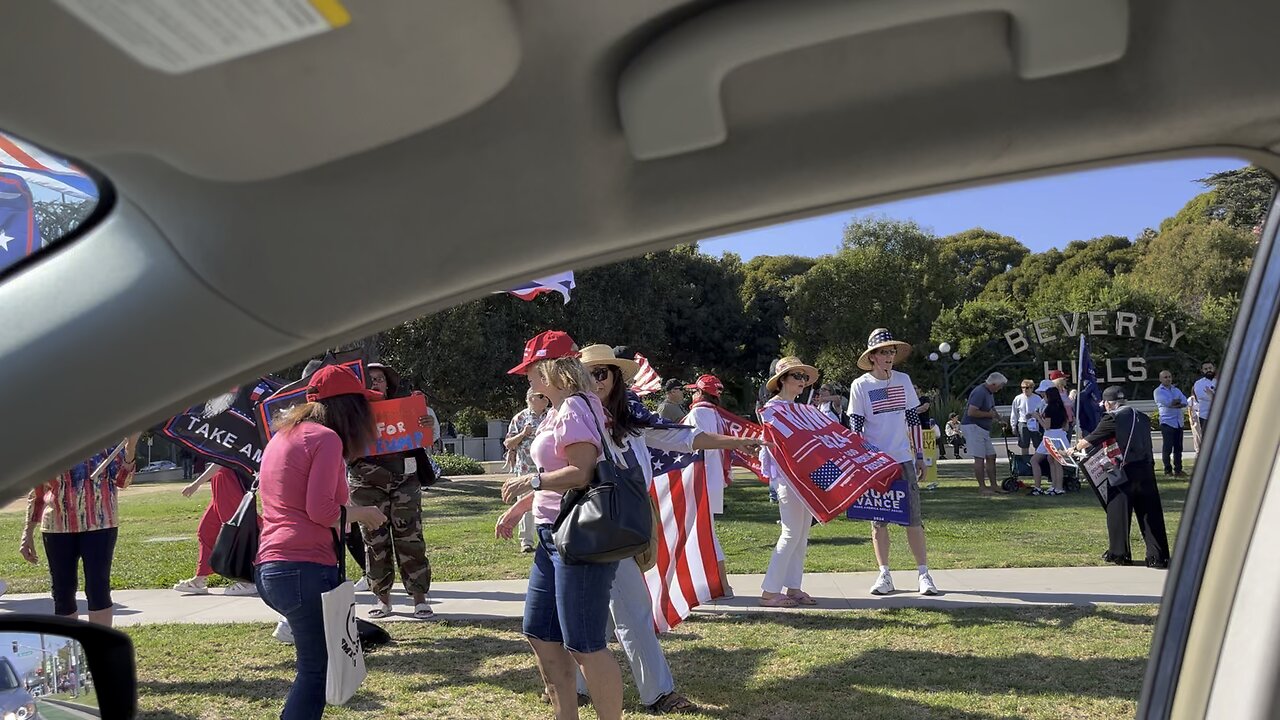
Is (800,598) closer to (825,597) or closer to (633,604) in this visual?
(825,597)

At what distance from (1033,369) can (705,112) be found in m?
34.6

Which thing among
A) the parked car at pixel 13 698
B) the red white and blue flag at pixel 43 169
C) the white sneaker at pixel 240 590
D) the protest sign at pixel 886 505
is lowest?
the white sneaker at pixel 240 590

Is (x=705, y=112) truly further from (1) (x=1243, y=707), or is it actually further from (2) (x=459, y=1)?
(1) (x=1243, y=707)

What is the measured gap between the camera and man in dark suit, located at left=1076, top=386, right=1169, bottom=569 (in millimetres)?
8539

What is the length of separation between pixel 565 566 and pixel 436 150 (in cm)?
296

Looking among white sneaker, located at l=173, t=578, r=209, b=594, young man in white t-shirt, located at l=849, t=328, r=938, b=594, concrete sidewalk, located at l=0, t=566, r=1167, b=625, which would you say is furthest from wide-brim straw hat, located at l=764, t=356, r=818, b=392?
white sneaker, located at l=173, t=578, r=209, b=594

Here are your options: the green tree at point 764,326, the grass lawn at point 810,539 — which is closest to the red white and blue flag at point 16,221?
the grass lawn at point 810,539

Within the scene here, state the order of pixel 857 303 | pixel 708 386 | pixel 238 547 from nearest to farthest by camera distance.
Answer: pixel 238 547 < pixel 708 386 < pixel 857 303

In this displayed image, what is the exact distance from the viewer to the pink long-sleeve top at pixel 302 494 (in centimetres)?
415

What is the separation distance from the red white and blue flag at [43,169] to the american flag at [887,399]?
21.9ft

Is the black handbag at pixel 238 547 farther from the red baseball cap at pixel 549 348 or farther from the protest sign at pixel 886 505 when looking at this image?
the protest sign at pixel 886 505

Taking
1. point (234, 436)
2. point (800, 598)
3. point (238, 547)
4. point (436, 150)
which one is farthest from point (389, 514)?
point (436, 150)

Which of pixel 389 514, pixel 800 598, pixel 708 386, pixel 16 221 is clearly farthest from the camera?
pixel 708 386

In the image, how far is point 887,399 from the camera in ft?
24.4
